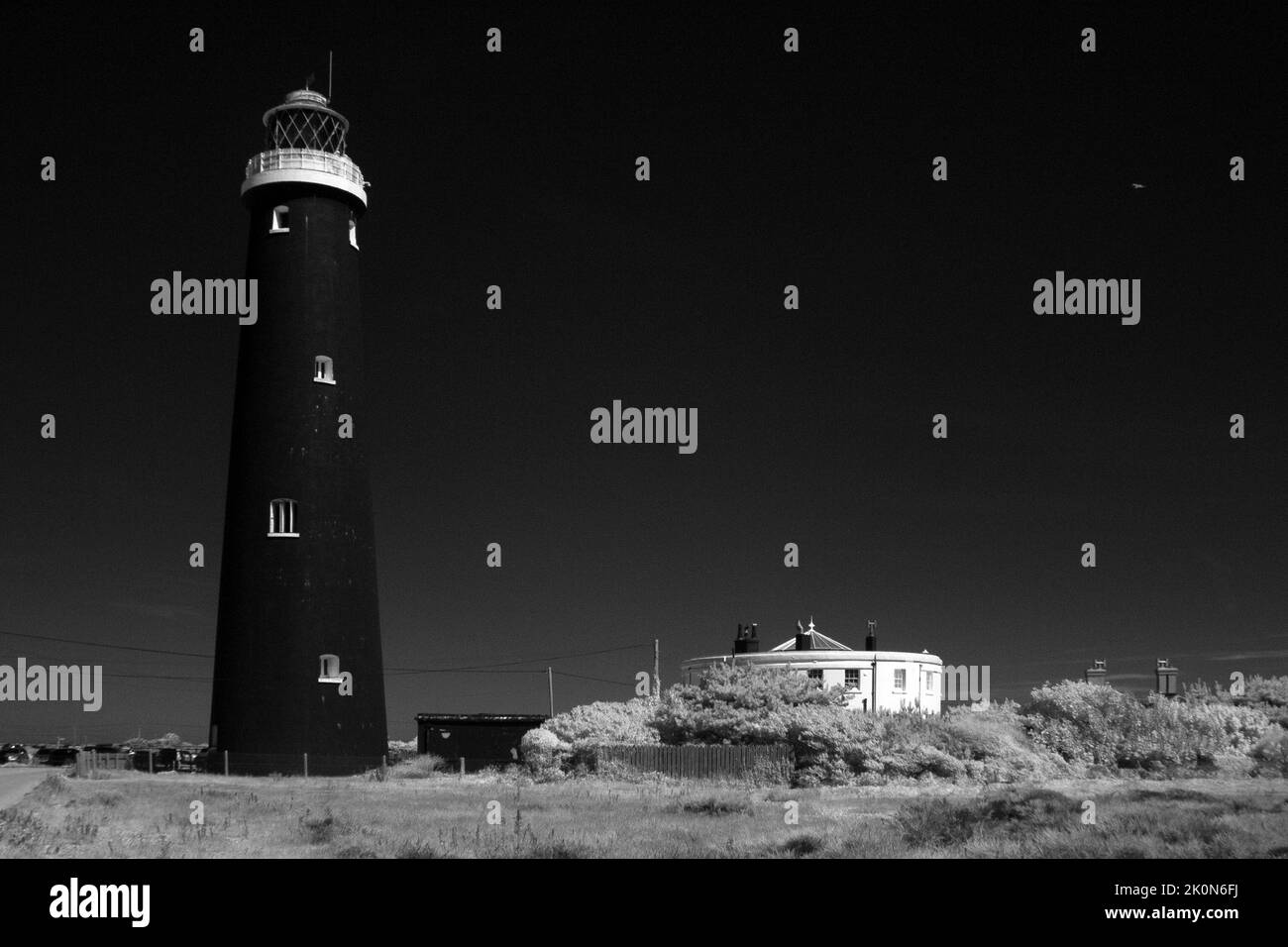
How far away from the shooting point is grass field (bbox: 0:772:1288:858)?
82.7 ft

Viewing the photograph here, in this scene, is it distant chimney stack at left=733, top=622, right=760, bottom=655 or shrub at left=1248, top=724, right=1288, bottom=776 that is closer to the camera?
shrub at left=1248, top=724, right=1288, bottom=776

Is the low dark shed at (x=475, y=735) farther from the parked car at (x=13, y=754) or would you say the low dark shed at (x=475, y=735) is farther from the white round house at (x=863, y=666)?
the parked car at (x=13, y=754)

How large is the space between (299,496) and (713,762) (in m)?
17.5

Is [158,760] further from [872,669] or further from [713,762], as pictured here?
[872,669]

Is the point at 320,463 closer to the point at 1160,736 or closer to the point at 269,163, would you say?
the point at 269,163

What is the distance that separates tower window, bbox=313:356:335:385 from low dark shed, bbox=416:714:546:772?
17.4 meters

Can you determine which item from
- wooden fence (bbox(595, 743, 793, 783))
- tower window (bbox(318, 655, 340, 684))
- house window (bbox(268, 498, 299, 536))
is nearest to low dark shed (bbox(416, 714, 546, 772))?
wooden fence (bbox(595, 743, 793, 783))

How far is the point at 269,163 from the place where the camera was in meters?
42.6

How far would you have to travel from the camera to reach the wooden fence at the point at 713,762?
40438 millimetres

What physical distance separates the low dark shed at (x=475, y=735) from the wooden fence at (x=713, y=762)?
A: 30.3 ft

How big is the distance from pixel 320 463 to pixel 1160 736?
103ft

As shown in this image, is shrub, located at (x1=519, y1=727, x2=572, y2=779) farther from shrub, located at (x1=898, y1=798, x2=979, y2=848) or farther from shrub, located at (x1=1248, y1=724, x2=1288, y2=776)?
shrub, located at (x1=1248, y1=724, x2=1288, y2=776)
